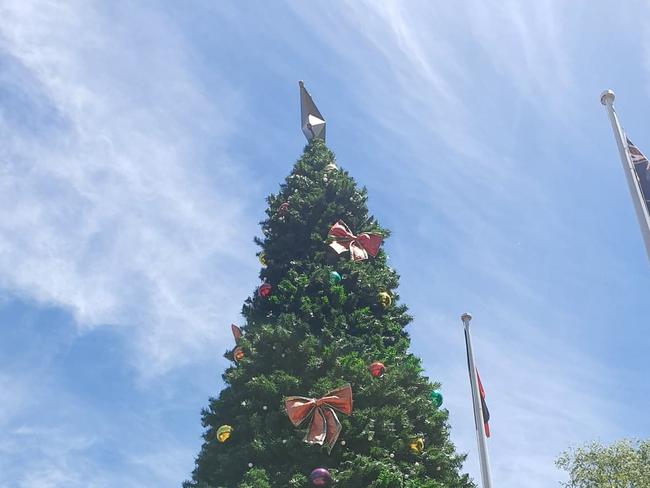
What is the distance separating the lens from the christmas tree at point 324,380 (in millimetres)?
11398

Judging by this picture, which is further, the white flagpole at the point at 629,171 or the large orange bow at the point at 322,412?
the large orange bow at the point at 322,412

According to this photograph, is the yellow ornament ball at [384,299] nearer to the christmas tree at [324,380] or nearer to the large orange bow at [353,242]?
the christmas tree at [324,380]

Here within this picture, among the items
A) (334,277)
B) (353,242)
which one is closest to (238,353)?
(334,277)

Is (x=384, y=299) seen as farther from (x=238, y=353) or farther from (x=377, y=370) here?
(x=238, y=353)

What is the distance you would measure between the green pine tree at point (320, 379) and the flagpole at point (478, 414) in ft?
2.49

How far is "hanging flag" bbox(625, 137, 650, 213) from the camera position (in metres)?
9.53

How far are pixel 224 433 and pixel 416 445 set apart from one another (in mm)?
3692

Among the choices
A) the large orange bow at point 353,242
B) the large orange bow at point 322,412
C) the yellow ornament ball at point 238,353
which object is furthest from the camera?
the large orange bow at point 353,242

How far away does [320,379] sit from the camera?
1226 cm

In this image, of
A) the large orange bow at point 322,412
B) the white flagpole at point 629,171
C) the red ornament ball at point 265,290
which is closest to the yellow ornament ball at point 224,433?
the large orange bow at point 322,412

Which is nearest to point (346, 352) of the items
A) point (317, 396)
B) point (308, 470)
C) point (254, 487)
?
point (317, 396)

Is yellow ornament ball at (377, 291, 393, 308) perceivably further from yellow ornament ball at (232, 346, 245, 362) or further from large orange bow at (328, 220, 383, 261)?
yellow ornament ball at (232, 346, 245, 362)

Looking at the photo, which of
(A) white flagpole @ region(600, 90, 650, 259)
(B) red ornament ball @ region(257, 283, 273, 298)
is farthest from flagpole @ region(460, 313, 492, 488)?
(A) white flagpole @ region(600, 90, 650, 259)

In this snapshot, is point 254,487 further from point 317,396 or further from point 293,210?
point 293,210
